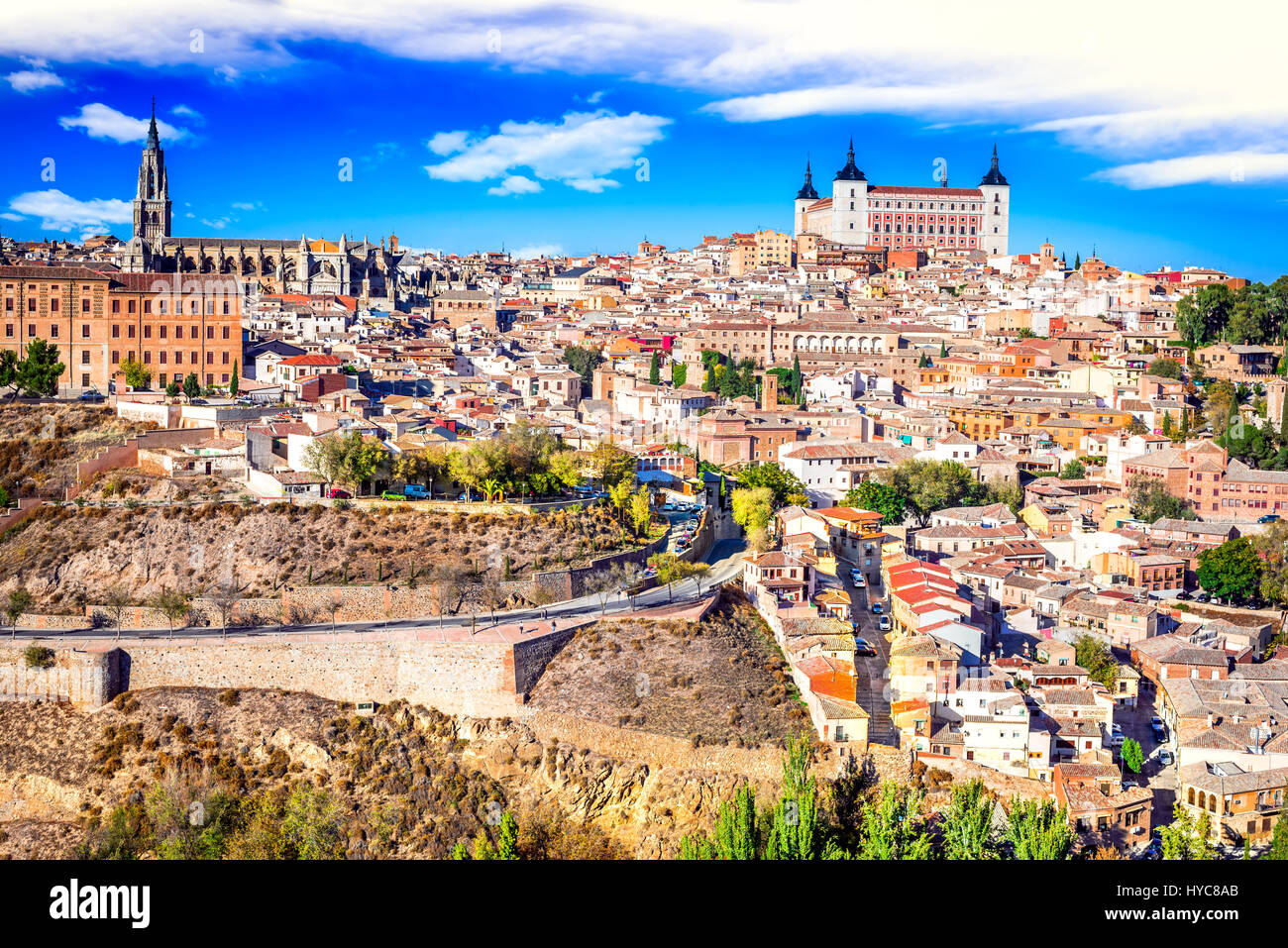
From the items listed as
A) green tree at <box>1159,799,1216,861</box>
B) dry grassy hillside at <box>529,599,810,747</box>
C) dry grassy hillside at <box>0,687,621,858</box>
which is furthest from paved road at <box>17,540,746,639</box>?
green tree at <box>1159,799,1216,861</box>

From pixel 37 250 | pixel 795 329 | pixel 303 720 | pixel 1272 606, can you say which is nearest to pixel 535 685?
pixel 303 720

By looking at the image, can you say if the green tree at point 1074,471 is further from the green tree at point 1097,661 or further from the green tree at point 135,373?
the green tree at point 135,373

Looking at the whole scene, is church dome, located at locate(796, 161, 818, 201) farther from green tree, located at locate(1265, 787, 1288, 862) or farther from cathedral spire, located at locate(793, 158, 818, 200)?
green tree, located at locate(1265, 787, 1288, 862)

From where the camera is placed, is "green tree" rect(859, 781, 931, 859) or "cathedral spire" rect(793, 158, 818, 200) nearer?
"green tree" rect(859, 781, 931, 859)

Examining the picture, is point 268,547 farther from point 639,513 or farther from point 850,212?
point 850,212

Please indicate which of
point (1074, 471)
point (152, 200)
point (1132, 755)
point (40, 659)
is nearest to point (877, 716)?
point (1132, 755)

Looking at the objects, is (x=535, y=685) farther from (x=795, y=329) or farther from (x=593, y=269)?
(x=593, y=269)
